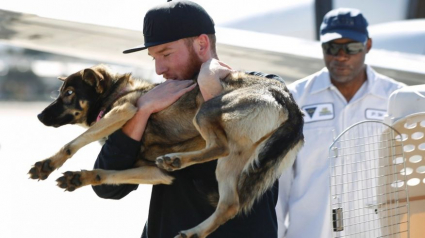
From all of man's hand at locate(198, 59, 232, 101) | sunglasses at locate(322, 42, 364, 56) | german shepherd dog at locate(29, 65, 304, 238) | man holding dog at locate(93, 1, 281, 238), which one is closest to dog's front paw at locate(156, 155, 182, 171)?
german shepherd dog at locate(29, 65, 304, 238)

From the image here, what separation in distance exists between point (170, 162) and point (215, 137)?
22 cm

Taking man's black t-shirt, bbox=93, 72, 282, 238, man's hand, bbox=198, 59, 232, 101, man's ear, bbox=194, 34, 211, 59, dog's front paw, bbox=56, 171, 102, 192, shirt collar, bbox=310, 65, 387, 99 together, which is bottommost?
shirt collar, bbox=310, 65, 387, 99

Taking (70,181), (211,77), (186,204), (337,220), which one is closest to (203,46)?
(211,77)

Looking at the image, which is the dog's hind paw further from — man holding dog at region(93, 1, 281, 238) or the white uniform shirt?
the white uniform shirt

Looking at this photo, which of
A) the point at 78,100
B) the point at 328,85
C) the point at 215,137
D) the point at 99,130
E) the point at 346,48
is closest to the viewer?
the point at 215,137

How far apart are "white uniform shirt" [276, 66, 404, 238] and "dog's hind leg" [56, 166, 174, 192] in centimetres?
149

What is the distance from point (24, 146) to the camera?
570 inches

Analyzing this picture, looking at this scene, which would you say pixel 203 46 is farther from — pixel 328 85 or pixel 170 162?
pixel 328 85

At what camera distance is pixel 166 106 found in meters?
3.11

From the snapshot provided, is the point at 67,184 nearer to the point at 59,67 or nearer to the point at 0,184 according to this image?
the point at 0,184

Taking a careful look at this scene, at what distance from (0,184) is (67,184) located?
25.8ft

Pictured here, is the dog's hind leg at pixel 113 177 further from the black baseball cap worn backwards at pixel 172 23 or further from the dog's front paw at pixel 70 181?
the black baseball cap worn backwards at pixel 172 23

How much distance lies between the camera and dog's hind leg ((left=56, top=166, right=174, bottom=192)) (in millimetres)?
2979

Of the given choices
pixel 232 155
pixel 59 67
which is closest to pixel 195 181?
pixel 232 155
